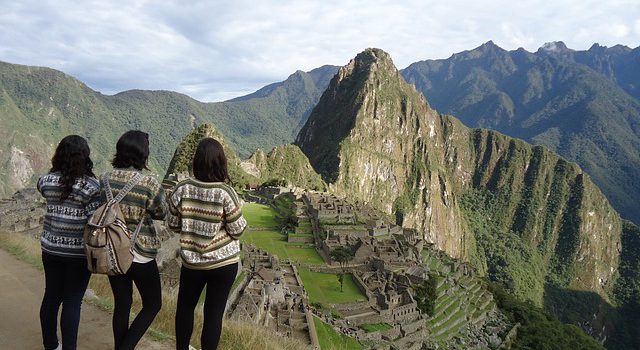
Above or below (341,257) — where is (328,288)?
below

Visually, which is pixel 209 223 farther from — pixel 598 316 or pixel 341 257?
pixel 598 316

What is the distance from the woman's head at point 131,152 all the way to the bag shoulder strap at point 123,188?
17 centimetres

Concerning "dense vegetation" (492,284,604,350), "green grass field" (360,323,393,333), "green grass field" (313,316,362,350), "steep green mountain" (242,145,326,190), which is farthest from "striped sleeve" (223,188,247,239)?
→ "steep green mountain" (242,145,326,190)

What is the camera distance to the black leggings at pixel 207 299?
498 cm

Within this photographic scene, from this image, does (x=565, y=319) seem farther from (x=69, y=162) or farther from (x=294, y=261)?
(x=69, y=162)

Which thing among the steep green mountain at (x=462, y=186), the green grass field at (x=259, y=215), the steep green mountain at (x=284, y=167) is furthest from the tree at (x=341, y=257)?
the steep green mountain at (x=462, y=186)

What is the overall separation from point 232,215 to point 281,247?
35.2 metres

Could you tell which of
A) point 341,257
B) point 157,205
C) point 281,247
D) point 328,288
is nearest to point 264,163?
point 281,247

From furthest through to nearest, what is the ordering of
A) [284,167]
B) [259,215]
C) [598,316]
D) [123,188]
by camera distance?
[598,316] < [284,167] < [259,215] < [123,188]

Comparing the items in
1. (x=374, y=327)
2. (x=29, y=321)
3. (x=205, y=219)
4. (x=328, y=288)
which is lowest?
(x=374, y=327)

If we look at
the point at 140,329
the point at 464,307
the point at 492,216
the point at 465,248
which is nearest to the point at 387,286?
the point at 464,307

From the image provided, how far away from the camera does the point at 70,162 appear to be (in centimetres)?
528

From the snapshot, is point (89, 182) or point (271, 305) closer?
point (89, 182)

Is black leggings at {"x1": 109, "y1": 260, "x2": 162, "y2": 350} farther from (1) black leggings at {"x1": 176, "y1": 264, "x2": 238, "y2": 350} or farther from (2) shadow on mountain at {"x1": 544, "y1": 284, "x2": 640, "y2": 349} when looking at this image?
(2) shadow on mountain at {"x1": 544, "y1": 284, "x2": 640, "y2": 349}
